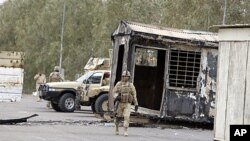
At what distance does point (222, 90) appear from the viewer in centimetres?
991

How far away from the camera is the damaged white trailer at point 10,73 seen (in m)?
19.3

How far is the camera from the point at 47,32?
212 feet

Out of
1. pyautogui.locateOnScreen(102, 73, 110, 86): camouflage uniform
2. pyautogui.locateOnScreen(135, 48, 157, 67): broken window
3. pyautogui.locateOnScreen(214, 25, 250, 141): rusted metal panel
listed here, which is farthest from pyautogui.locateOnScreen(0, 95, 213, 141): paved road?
pyautogui.locateOnScreen(214, 25, 250, 141): rusted metal panel

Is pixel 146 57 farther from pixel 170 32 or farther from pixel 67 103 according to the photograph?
pixel 67 103

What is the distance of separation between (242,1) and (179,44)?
56.1ft

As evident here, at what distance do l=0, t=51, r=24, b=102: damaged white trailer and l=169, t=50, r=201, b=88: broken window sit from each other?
4875 millimetres

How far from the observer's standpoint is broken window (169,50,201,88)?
804 inches

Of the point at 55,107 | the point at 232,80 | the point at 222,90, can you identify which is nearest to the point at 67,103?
the point at 55,107

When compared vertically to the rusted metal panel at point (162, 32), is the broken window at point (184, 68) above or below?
below

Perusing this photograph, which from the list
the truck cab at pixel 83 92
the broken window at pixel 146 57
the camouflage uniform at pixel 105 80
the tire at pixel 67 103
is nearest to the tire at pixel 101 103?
the truck cab at pixel 83 92

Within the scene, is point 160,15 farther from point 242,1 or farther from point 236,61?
point 236,61

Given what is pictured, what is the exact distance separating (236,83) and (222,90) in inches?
14.7

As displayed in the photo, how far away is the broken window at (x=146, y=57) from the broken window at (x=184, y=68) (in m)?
1.52

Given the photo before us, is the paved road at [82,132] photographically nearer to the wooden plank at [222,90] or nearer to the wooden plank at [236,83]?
the wooden plank at [222,90]
